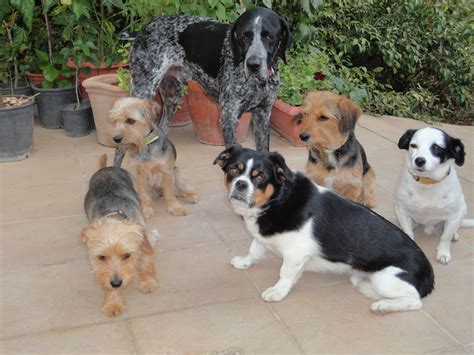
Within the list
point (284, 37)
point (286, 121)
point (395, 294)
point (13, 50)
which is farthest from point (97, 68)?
point (395, 294)

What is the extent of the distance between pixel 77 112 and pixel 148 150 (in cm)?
258

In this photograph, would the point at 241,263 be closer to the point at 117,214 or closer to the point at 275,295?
the point at 275,295

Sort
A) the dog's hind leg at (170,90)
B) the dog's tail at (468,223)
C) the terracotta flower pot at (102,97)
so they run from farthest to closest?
the terracotta flower pot at (102,97) → the dog's hind leg at (170,90) → the dog's tail at (468,223)

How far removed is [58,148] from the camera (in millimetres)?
6547

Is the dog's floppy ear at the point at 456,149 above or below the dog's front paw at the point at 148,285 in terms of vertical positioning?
Answer: above

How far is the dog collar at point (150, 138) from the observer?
4.66 m

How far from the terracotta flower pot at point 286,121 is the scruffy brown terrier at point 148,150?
1.95 meters

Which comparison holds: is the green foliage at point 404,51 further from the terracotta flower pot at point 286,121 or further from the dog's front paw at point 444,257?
the dog's front paw at point 444,257

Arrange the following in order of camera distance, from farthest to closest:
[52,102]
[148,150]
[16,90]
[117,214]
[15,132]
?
[16,90]
[52,102]
[15,132]
[148,150]
[117,214]

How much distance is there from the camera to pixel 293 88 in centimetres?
683

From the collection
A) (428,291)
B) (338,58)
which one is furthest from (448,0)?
(428,291)

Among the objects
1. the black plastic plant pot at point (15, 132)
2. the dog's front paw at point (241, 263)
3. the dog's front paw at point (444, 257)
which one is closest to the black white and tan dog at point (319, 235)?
the dog's front paw at point (241, 263)

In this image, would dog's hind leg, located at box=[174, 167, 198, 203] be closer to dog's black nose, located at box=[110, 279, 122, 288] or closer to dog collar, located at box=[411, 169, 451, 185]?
dog's black nose, located at box=[110, 279, 122, 288]

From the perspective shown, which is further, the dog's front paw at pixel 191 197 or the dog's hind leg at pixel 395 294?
the dog's front paw at pixel 191 197
